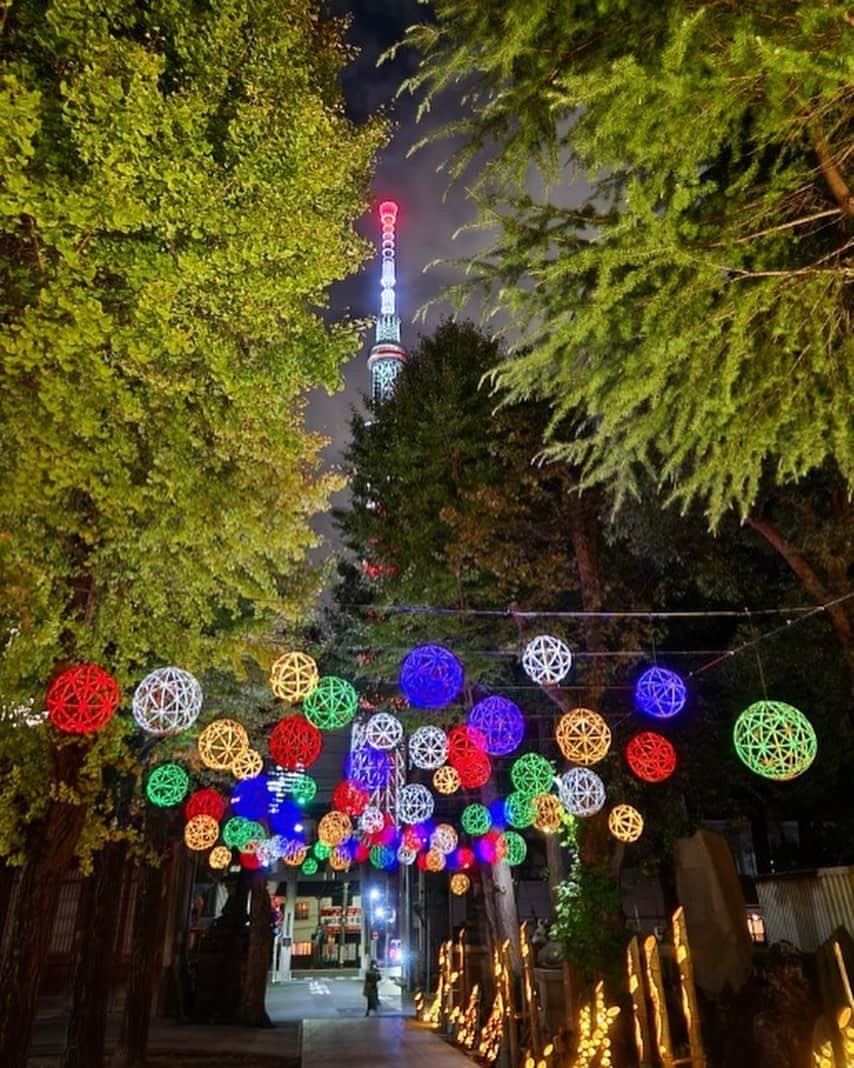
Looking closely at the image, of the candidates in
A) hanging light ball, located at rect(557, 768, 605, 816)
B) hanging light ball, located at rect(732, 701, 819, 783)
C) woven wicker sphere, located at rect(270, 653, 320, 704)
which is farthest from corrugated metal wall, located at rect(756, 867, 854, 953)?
woven wicker sphere, located at rect(270, 653, 320, 704)

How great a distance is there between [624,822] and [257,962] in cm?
1317

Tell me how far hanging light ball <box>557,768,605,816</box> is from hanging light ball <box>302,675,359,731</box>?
3870 millimetres

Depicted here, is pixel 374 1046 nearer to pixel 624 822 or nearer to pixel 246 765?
pixel 624 822

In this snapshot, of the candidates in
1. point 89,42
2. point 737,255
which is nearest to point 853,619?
point 737,255

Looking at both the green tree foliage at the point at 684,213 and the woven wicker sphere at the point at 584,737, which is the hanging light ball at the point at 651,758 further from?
the green tree foliage at the point at 684,213

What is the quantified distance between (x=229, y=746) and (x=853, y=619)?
29.5 ft

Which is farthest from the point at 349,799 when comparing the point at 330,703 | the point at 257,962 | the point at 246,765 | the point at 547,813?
the point at 330,703

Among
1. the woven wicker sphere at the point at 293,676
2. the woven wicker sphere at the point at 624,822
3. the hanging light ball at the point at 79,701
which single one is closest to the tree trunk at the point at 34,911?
the hanging light ball at the point at 79,701

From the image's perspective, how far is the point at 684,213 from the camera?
5.06 m

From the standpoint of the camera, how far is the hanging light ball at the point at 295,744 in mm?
9281

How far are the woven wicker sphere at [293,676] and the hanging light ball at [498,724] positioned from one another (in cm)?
293

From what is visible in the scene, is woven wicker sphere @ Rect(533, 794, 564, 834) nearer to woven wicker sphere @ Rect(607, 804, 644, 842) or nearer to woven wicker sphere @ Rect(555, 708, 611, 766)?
woven wicker sphere @ Rect(607, 804, 644, 842)

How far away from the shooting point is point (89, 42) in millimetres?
5488

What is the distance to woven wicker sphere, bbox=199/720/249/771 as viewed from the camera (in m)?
9.17
